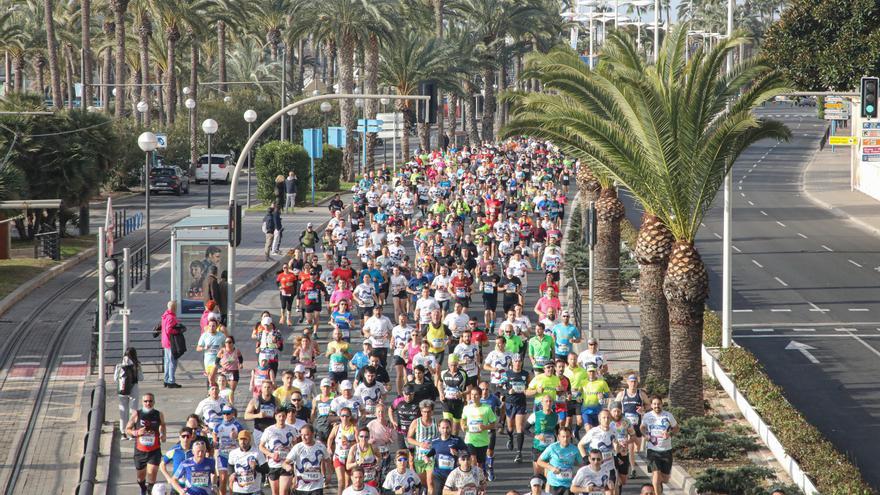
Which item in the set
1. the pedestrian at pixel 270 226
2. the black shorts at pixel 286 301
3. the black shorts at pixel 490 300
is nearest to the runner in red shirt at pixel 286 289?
the black shorts at pixel 286 301

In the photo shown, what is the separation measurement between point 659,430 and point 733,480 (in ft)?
3.51

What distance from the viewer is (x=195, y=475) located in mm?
14367

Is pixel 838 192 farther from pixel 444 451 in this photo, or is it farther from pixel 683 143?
pixel 444 451

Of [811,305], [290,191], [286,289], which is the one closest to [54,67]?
[290,191]

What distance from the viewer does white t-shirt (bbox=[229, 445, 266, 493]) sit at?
14.5m

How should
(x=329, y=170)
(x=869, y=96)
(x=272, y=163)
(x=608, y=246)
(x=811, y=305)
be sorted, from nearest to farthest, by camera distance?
(x=869, y=96), (x=608, y=246), (x=811, y=305), (x=272, y=163), (x=329, y=170)

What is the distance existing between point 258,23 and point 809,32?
6106 cm

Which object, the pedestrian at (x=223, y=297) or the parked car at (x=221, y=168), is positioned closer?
the pedestrian at (x=223, y=297)

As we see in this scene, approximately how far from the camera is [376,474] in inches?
602

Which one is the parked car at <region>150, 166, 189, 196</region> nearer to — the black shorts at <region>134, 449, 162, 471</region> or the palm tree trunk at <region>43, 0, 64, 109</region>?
the palm tree trunk at <region>43, 0, 64, 109</region>

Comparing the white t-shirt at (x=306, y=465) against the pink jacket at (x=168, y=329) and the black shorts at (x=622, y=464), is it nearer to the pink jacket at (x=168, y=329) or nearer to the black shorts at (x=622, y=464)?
the black shorts at (x=622, y=464)

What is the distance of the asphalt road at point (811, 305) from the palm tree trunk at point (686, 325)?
209cm

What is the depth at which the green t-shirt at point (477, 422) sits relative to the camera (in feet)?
53.6

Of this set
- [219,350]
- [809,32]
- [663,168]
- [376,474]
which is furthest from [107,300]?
[809,32]
